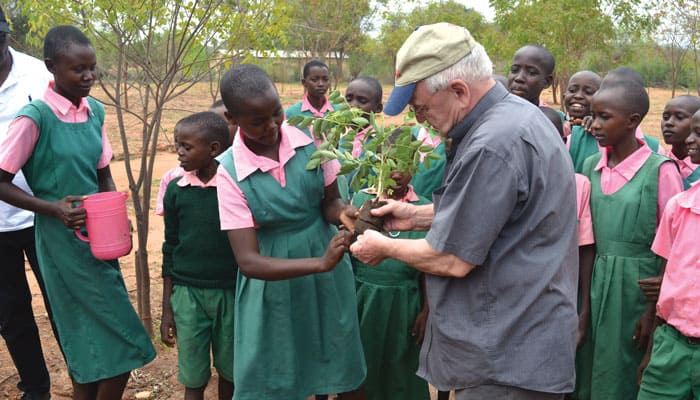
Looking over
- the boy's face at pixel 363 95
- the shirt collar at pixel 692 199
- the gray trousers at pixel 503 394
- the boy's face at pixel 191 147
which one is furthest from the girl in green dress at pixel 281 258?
the boy's face at pixel 363 95

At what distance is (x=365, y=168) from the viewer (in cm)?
266

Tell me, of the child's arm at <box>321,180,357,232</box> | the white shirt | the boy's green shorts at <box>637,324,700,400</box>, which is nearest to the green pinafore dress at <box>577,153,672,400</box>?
the boy's green shorts at <box>637,324,700,400</box>

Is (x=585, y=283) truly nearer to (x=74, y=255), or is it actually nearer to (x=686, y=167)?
(x=686, y=167)

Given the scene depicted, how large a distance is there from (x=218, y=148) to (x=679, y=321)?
7.23 feet

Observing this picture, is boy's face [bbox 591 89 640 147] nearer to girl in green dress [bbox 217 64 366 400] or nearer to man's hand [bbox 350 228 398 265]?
girl in green dress [bbox 217 64 366 400]

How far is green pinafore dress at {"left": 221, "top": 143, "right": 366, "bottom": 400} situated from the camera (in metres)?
2.79

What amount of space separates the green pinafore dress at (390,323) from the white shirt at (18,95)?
5.81 ft

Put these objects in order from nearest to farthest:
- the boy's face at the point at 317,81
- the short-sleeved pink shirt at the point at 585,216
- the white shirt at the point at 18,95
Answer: the short-sleeved pink shirt at the point at 585,216 → the white shirt at the point at 18,95 → the boy's face at the point at 317,81

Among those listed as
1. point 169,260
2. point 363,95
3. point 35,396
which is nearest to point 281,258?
point 169,260

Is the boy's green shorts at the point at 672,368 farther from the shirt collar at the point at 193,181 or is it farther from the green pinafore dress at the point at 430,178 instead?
the shirt collar at the point at 193,181

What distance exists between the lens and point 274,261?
265 centimetres

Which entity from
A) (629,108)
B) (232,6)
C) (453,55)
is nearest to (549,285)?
(453,55)

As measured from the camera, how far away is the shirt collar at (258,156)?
274cm

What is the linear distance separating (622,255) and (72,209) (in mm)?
2500
